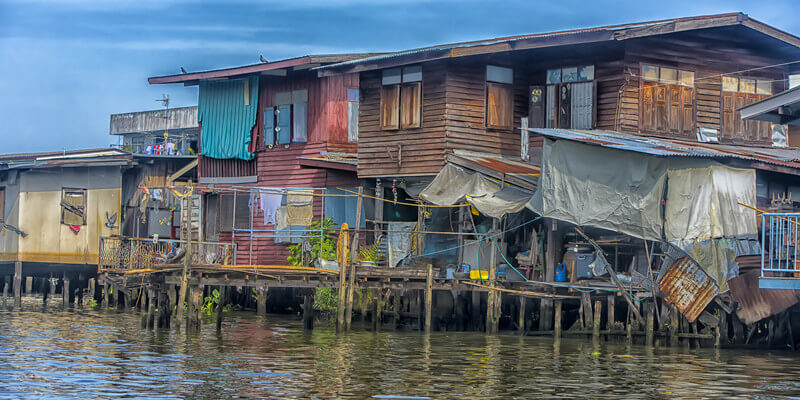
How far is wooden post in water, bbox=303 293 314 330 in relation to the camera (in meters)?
24.8

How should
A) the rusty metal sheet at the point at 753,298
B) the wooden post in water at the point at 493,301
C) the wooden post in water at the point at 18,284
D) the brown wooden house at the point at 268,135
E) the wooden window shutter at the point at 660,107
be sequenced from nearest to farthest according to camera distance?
the rusty metal sheet at the point at 753,298 → the wooden post in water at the point at 493,301 → the wooden window shutter at the point at 660,107 → the brown wooden house at the point at 268,135 → the wooden post in water at the point at 18,284

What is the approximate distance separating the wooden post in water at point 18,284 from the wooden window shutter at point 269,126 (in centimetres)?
1064

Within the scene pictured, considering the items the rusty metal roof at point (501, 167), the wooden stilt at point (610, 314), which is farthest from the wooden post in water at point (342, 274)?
the wooden stilt at point (610, 314)

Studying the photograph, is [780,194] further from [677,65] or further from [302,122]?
[302,122]

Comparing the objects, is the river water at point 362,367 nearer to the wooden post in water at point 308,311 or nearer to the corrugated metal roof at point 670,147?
the wooden post in water at point 308,311

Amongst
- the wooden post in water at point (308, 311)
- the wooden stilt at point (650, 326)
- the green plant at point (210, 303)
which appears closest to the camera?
the wooden stilt at point (650, 326)

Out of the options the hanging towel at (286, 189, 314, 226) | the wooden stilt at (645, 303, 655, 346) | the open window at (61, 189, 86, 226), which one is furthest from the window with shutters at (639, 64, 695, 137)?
the open window at (61, 189, 86, 226)

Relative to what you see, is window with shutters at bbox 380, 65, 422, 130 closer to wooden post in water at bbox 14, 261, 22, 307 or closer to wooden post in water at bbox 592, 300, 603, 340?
wooden post in water at bbox 592, 300, 603, 340

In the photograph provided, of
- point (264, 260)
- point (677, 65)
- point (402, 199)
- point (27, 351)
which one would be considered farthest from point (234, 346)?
point (677, 65)

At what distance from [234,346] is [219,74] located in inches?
563

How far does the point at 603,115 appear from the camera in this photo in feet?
85.5

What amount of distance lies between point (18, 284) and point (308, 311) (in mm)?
15352

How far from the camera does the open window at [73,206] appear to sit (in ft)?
118

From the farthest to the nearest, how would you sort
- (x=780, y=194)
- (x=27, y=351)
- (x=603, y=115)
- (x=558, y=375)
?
1. (x=603, y=115)
2. (x=780, y=194)
3. (x=27, y=351)
4. (x=558, y=375)
